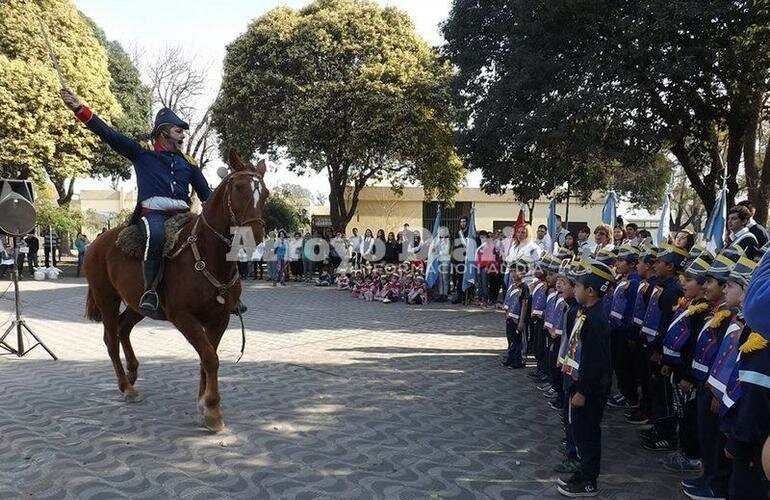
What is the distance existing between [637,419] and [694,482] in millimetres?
1787

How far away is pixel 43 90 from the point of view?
2331 cm

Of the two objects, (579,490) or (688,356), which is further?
(688,356)

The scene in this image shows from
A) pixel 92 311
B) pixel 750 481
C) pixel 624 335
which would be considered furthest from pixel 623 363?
pixel 92 311

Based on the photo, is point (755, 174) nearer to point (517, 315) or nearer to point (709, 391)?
point (517, 315)

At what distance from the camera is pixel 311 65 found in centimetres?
2362

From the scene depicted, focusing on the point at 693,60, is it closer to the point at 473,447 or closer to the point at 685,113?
the point at 685,113

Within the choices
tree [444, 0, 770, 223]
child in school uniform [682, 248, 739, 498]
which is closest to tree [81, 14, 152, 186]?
tree [444, 0, 770, 223]

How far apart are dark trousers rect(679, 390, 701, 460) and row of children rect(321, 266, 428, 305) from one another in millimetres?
11522

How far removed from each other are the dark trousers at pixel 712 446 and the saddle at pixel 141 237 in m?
4.82

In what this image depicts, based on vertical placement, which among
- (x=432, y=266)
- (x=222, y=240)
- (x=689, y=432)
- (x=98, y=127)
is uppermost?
(x=98, y=127)

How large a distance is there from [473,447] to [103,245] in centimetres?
467

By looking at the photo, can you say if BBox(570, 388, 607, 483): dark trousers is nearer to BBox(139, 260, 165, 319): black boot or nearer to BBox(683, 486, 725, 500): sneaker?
BBox(683, 486, 725, 500): sneaker

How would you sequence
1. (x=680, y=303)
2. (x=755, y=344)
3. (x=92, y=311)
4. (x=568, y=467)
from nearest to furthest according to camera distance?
(x=755, y=344) → (x=568, y=467) → (x=680, y=303) → (x=92, y=311)

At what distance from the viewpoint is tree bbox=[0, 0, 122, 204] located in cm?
2261
